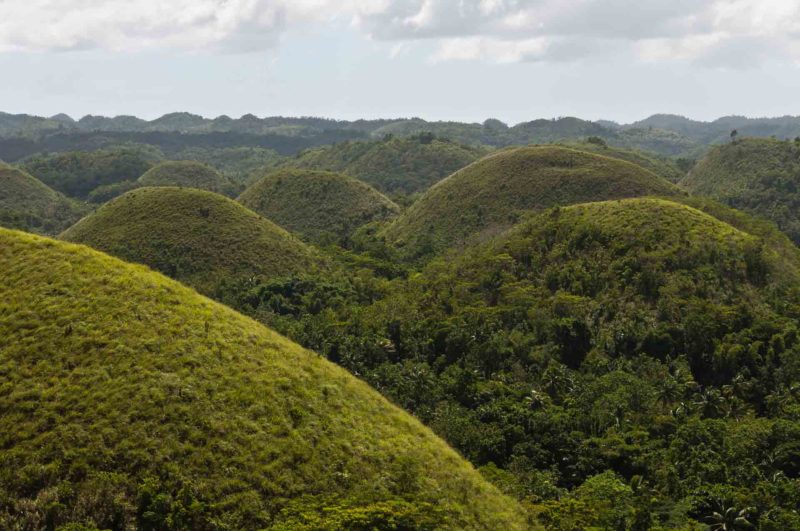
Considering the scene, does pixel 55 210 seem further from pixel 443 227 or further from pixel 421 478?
pixel 421 478

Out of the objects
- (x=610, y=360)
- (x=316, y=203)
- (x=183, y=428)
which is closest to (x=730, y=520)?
(x=610, y=360)

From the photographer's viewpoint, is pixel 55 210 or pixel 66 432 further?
pixel 55 210

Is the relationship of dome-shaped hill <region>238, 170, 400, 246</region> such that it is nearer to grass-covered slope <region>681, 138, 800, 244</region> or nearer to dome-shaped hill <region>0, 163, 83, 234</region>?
dome-shaped hill <region>0, 163, 83, 234</region>

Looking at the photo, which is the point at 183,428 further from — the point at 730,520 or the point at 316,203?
the point at 316,203

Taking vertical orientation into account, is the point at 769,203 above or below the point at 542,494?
above

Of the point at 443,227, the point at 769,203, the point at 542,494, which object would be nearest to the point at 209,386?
the point at 542,494

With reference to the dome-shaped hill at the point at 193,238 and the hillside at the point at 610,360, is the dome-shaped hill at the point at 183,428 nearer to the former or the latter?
the hillside at the point at 610,360

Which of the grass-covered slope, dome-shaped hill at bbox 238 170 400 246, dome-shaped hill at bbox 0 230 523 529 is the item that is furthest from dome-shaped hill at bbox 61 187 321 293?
the grass-covered slope
